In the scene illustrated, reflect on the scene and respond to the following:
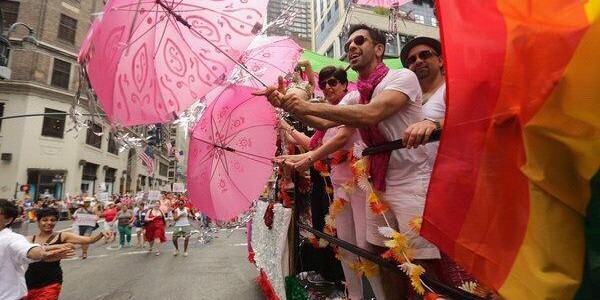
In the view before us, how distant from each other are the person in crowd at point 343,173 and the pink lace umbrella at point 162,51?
869 millimetres

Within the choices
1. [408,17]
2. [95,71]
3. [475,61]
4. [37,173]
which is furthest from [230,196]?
[37,173]

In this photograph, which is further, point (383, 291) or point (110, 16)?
point (110, 16)

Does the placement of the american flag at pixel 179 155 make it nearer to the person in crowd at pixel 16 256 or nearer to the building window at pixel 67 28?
the person in crowd at pixel 16 256

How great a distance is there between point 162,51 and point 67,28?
1286 inches

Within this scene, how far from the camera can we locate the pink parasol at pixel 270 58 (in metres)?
4.09

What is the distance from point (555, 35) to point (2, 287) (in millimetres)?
5128

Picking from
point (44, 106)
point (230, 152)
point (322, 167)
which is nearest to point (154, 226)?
point (230, 152)

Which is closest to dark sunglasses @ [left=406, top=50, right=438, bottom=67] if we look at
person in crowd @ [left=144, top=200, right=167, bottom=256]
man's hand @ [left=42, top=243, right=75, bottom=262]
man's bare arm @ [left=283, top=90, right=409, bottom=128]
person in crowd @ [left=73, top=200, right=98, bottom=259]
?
man's bare arm @ [left=283, top=90, right=409, bottom=128]

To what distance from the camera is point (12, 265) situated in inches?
159

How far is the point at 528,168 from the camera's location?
93 centimetres

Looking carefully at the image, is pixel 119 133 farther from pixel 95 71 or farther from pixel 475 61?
pixel 475 61

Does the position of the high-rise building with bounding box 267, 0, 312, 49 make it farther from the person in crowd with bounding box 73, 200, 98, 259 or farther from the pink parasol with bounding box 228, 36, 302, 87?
the person in crowd with bounding box 73, 200, 98, 259

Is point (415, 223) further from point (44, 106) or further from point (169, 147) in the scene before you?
point (44, 106)

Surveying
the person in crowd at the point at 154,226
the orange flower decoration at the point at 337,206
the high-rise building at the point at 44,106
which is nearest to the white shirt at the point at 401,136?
the orange flower decoration at the point at 337,206
